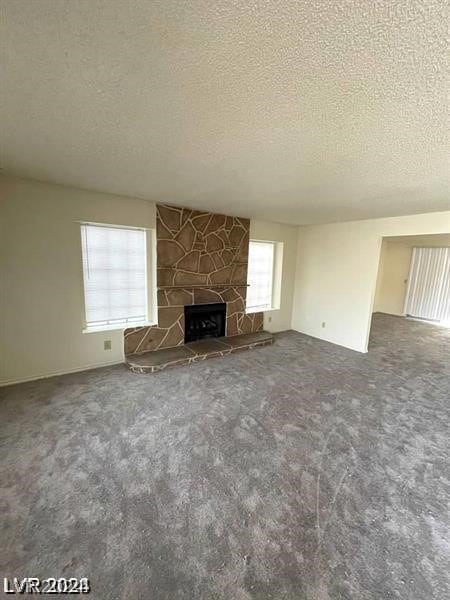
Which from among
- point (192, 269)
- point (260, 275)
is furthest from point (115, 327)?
point (260, 275)

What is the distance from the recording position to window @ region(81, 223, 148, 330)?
10.8 ft

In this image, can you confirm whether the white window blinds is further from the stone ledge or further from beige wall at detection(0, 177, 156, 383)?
beige wall at detection(0, 177, 156, 383)

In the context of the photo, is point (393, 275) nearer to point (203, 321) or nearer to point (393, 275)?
point (393, 275)

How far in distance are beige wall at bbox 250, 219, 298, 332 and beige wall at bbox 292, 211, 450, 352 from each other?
14 cm

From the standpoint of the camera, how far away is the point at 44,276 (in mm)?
2953

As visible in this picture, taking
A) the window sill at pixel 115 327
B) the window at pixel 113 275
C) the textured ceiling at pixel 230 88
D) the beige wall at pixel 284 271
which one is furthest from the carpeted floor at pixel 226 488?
the beige wall at pixel 284 271

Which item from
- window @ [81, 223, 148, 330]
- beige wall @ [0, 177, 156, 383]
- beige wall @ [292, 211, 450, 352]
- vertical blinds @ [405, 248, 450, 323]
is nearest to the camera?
beige wall @ [0, 177, 156, 383]

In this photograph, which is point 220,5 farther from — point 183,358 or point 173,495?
point 183,358

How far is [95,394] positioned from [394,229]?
492 centimetres

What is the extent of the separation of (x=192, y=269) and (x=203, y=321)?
0.98 m

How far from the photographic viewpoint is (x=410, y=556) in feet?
4.30

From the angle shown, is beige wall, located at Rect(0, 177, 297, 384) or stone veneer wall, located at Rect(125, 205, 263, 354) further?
stone veneer wall, located at Rect(125, 205, 263, 354)

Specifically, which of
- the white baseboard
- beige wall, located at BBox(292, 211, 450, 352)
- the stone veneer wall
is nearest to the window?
the stone veneer wall

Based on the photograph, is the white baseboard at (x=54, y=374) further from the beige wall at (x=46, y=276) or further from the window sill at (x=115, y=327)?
the window sill at (x=115, y=327)
